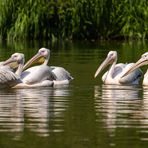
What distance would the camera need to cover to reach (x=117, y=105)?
11664mm

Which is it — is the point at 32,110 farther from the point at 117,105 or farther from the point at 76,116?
the point at 117,105

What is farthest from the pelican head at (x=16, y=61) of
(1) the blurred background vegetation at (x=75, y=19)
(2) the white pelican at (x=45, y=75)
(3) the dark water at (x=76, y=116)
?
(1) the blurred background vegetation at (x=75, y=19)

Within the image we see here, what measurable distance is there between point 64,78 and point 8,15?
760 inches

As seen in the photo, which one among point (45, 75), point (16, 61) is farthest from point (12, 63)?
point (45, 75)

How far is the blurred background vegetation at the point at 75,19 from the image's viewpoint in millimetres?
34531

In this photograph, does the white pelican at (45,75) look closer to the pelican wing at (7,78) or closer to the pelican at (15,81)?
the pelican at (15,81)

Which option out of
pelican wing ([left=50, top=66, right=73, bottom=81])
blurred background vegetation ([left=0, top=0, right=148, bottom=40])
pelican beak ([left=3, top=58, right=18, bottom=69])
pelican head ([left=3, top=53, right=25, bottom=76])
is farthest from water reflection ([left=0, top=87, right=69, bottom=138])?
blurred background vegetation ([left=0, top=0, right=148, bottom=40])

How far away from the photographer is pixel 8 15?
3466 cm

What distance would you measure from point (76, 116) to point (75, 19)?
1001 inches

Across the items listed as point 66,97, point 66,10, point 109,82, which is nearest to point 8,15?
point 66,10

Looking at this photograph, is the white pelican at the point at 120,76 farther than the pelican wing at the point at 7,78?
Yes

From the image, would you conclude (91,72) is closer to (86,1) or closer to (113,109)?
(113,109)

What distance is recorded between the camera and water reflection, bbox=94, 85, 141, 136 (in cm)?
988

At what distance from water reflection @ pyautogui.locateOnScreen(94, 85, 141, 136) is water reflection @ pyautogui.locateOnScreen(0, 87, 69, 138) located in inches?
19.9
